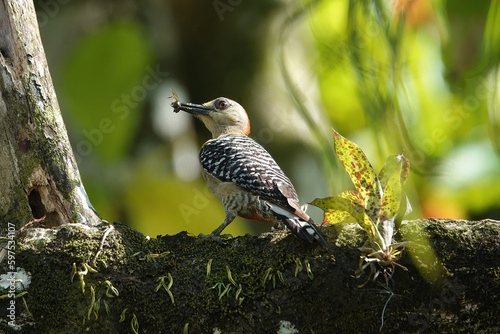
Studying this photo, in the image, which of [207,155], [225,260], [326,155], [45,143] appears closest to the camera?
[326,155]

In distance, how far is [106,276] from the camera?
7.70 ft

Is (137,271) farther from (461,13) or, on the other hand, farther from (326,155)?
(461,13)

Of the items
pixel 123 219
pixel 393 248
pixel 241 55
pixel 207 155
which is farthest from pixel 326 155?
pixel 241 55

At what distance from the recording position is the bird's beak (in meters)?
4.57

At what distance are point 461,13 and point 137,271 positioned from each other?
170 cm

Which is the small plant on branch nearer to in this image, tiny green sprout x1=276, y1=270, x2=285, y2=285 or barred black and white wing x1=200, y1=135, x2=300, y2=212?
tiny green sprout x1=276, y1=270, x2=285, y2=285

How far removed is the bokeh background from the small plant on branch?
81 millimetres

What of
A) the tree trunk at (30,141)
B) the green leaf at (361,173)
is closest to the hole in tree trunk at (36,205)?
the tree trunk at (30,141)

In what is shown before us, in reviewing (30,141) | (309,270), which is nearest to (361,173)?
(309,270)

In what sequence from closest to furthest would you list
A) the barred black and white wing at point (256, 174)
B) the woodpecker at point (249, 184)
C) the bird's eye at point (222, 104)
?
1. the barred black and white wing at point (256, 174)
2. the woodpecker at point (249, 184)
3. the bird's eye at point (222, 104)

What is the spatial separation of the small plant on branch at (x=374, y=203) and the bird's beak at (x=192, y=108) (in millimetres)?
2419

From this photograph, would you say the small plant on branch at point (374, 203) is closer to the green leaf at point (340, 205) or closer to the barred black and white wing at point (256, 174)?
the green leaf at point (340, 205)

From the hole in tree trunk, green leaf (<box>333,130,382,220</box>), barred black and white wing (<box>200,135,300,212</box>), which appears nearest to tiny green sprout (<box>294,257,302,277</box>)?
green leaf (<box>333,130,382,220</box>)

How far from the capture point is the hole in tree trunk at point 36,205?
2.80m
